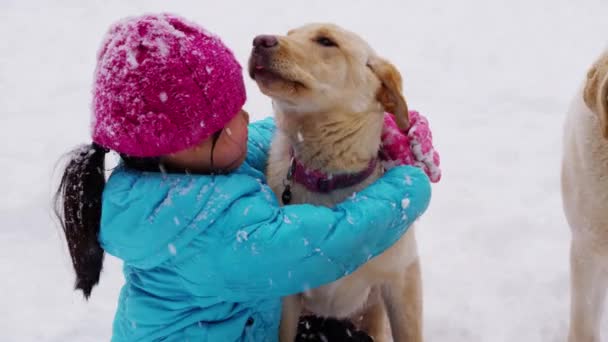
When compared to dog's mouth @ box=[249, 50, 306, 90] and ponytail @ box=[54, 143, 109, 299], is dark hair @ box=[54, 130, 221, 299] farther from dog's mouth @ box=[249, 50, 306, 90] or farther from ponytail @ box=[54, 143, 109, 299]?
dog's mouth @ box=[249, 50, 306, 90]

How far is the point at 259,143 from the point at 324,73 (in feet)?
2.21

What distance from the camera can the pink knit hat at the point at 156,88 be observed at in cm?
179

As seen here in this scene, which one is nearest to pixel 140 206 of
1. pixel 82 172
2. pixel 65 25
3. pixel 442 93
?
pixel 82 172

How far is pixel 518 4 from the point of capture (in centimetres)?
916

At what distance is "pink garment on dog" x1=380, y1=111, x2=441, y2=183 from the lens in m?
2.42

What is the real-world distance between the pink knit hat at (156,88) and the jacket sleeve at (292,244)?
326 millimetres

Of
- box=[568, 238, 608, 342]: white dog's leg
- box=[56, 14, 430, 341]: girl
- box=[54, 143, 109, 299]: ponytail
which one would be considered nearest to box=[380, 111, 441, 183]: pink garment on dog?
box=[56, 14, 430, 341]: girl

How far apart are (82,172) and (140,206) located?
0.26m

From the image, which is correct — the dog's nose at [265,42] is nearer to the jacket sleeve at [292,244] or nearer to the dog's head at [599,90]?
the jacket sleeve at [292,244]

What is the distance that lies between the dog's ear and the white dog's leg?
1007 mm

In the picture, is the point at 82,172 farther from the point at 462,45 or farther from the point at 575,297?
the point at 462,45

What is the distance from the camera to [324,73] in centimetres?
231

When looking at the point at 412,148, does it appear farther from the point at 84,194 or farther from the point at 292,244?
the point at 84,194

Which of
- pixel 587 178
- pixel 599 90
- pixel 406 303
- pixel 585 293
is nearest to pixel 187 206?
pixel 406 303
